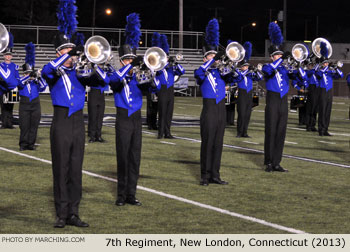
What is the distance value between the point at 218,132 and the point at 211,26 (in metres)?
1.47

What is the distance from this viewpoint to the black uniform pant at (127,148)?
28.7 ft

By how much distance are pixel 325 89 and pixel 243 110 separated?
6.80ft

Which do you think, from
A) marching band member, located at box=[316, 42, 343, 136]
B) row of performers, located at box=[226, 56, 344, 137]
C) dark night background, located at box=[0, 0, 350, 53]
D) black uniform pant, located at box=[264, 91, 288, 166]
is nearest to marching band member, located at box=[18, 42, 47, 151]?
black uniform pant, located at box=[264, 91, 288, 166]

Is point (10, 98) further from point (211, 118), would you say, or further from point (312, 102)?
point (211, 118)

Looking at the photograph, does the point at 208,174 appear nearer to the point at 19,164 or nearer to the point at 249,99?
the point at 19,164

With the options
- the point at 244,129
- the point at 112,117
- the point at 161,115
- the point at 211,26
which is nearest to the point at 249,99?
the point at 244,129

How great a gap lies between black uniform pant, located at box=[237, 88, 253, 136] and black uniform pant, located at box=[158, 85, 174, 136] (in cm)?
154

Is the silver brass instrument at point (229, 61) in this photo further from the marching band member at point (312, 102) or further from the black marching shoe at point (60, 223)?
the marching band member at point (312, 102)

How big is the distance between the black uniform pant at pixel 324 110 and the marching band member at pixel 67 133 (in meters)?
11.1

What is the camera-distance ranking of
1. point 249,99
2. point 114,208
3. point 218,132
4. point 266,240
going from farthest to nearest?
point 249,99 → point 218,132 → point 114,208 → point 266,240

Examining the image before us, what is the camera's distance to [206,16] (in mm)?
134375

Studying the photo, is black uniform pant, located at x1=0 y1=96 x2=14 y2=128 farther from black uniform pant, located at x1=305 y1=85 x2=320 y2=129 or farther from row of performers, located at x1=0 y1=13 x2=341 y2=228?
row of performers, located at x1=0 y1=13 x2=341 y2=228

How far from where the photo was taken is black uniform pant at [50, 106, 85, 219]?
7641 millimetres

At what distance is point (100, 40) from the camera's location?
7758 millimetres
